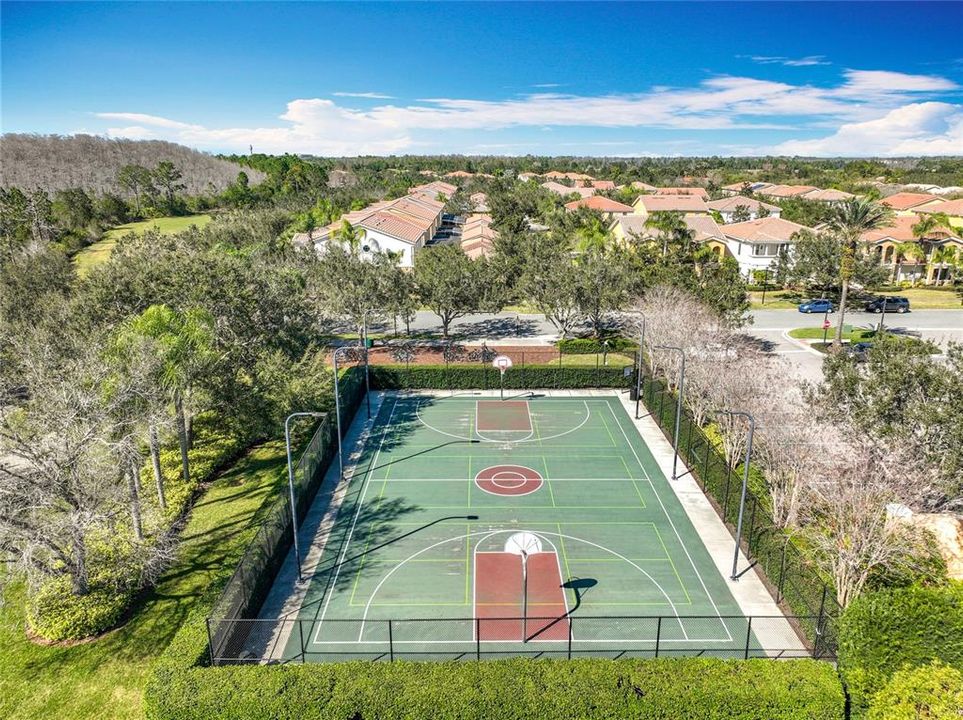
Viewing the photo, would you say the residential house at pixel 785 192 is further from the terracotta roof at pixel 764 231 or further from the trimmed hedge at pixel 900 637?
the trimmed hedge at pixel 900 637

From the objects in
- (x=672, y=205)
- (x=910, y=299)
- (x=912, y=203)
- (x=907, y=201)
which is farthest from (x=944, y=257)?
(x=672, y=205)

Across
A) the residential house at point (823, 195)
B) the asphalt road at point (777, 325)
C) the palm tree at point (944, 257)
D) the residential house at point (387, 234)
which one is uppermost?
the residential house at point (823, 195)

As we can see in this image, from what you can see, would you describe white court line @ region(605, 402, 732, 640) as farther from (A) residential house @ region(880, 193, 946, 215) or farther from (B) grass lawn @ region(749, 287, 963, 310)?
(A) residential house @ region(880, 193, 946, 215)

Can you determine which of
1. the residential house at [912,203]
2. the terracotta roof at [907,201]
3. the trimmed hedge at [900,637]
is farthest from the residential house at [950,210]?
the trimmed hedge at [900,637]

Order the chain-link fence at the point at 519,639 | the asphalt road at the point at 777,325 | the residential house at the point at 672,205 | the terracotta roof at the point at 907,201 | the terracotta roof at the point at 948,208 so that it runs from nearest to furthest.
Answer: the chain-link fence at the point at 519,639, the asphalt road at the point at 777,325, the terracotta roof at the point at 948,208, the terracotta roof at the point at 907,201, the residential house at the point at 672,205

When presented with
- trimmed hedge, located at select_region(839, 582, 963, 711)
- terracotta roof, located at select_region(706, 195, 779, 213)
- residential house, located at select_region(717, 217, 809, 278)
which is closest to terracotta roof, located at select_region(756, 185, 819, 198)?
terracotta roof, located at select_region(706, 195, 779, 213)

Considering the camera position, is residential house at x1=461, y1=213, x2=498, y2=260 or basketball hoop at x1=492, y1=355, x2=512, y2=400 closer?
basketball hoop at x1=492, y1=355, x2=512, y2=400
